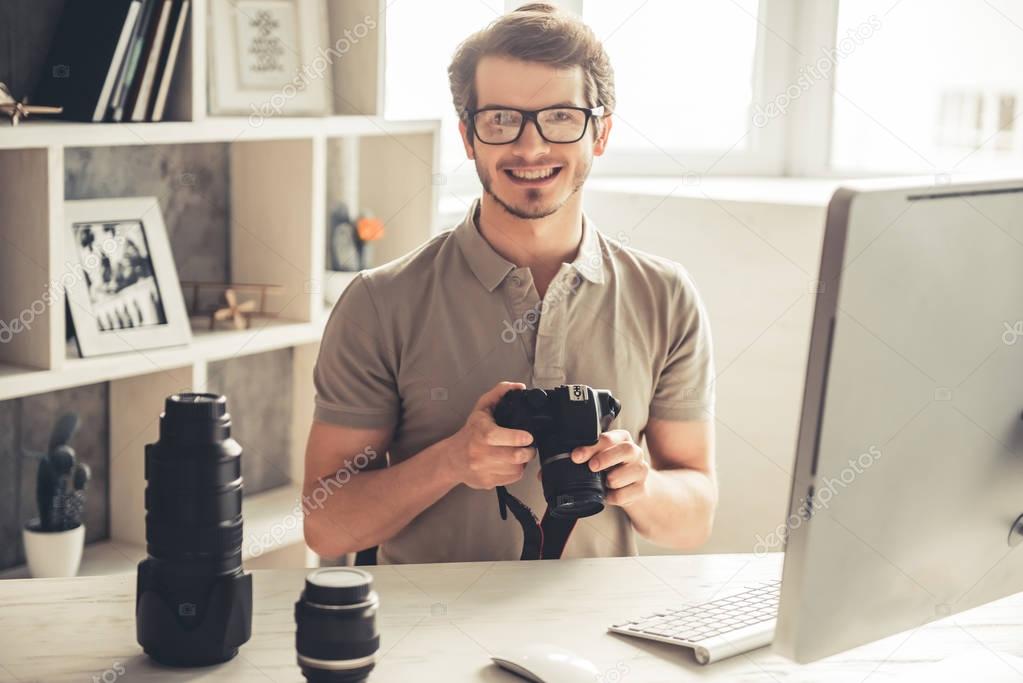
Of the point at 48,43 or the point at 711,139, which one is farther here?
the point at 711,139

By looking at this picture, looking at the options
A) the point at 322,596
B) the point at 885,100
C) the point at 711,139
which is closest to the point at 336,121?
the point at 711,139

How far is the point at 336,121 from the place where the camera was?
247 centimetres

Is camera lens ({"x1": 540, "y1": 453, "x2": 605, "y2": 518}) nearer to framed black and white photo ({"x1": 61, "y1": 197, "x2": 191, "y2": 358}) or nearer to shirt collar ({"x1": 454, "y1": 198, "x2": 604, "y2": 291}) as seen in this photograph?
shirt collar ({"x1": 454, "y1": 198, "x2": 604, "y2": 291})

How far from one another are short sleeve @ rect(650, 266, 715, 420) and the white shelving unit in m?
0.94

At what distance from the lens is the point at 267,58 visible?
94.8 inches

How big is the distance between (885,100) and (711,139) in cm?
44

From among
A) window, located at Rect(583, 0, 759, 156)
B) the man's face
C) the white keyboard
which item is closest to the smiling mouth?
the man's face

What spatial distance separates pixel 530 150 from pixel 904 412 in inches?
35.0

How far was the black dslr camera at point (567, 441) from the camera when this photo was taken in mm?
1382

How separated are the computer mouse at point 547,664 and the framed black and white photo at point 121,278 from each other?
4.12 feet

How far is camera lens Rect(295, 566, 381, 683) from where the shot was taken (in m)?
1.04

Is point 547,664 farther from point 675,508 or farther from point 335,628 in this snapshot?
point 675,508

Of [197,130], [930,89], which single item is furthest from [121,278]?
[930,89]

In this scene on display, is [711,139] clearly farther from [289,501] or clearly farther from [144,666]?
[144,666]
